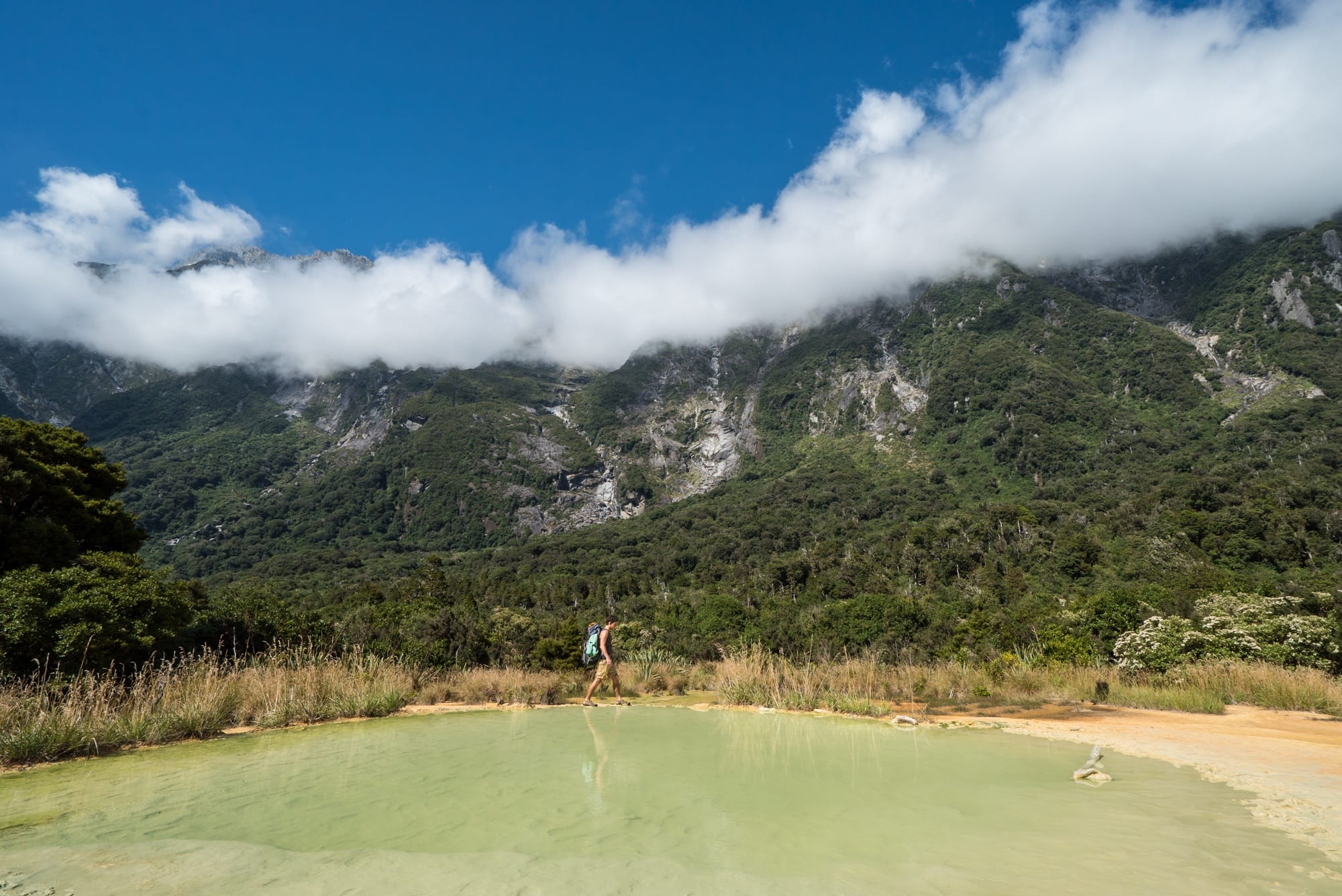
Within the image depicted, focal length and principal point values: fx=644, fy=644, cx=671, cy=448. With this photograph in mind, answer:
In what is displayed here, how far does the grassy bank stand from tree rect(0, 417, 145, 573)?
247 inches

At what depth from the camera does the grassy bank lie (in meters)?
8.31

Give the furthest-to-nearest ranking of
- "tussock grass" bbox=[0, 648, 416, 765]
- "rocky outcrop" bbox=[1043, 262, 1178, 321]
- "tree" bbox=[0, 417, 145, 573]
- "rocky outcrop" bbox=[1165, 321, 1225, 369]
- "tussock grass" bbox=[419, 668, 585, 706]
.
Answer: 1. "rocky outcrop" bbox=[1043, 262, 1178, 321]
2. "rocky outcrop" bbox=[1165, 321, 1225, 369]
3. "tree" bbox=[0, 417, 145, 573]
4. "tussock grass" bbox=[419, 668, 585, 706]
5. "tussock grass" bbox=[0, 648, 416, 765]

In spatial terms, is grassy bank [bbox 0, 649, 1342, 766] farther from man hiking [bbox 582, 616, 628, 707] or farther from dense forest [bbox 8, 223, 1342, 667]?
dense forest [bbox 8, 223, 1342, 667]

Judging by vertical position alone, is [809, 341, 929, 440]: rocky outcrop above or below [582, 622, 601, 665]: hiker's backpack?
above

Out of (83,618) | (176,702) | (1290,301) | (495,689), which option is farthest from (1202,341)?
(83,618)

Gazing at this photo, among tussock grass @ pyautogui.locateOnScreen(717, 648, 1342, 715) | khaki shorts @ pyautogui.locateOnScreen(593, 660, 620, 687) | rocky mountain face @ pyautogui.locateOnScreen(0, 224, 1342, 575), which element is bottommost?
tussock grass @ pyautogui.locateOnScreen(717, 648, 1342, 715)

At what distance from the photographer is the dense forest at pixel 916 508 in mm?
36750

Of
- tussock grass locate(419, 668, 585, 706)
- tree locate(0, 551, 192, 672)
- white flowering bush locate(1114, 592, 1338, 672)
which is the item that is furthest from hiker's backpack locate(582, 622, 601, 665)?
white flowering bush locate(1114, 592, 1338, 672)

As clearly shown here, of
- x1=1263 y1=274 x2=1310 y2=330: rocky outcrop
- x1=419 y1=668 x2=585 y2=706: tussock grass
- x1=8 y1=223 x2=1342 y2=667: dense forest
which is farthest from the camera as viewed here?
x1=1263 y1=274 x2=1310 y2=330: rocky outcrop

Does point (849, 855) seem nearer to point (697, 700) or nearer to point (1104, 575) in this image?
point (697, 700)

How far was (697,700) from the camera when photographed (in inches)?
562

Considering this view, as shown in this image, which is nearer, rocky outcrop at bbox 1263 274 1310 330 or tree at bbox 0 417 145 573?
tree at bbox 0 417 145 573

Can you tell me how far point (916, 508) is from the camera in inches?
4405

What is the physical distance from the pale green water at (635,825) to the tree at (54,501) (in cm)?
1356
